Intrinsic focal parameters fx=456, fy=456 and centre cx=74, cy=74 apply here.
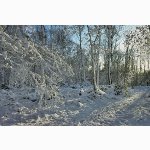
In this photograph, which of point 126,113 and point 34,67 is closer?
point 34,67

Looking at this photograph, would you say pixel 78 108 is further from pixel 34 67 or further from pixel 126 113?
pixel 34 67

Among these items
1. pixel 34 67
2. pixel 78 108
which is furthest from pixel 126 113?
pixel 34 67

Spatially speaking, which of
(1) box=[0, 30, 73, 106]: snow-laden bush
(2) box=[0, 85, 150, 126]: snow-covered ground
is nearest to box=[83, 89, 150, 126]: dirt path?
(2) box=[0, 85, 150, 126]: snow-covered ground

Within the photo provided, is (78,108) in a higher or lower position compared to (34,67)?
lower

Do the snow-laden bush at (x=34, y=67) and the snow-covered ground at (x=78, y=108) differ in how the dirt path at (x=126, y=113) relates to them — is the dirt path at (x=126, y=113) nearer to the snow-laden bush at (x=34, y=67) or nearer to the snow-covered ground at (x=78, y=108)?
the snow-covered ground at (x=78, y=108)

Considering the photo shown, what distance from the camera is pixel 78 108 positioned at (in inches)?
245

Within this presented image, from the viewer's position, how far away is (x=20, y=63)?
19.4 feet

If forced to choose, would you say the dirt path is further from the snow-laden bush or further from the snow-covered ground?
the snow-laden bush

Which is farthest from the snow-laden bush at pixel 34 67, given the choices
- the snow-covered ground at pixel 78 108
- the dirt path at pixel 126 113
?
the dirt path at pixel 126 113

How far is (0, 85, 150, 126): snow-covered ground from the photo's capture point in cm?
602
